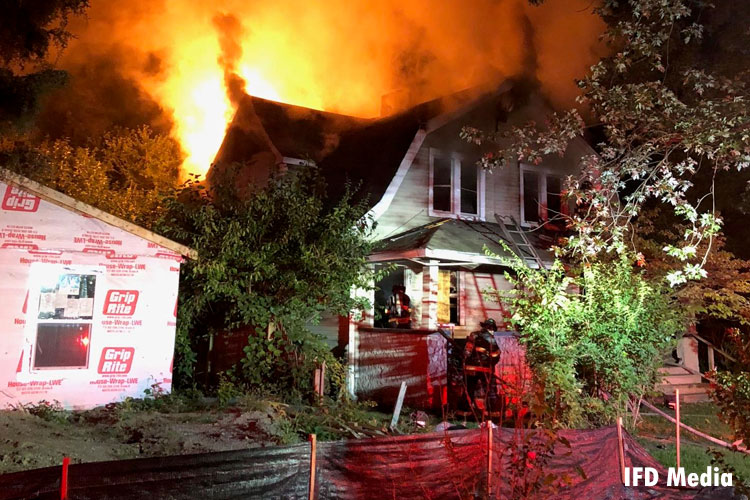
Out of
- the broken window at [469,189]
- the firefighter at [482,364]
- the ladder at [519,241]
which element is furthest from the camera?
the broken window at [469,189]

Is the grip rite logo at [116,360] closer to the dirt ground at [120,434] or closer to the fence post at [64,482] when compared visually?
the dirt ground at [120,434]

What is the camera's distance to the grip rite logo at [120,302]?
8.65 m

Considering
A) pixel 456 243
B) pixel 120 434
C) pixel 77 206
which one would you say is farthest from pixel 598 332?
pixel 77 206

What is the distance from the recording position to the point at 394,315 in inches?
520

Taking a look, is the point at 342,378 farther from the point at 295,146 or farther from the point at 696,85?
the point at 696,85

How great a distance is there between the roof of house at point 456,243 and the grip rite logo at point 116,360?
196 inches

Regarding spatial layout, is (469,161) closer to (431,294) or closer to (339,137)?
(339,137)

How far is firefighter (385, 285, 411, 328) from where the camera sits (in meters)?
12.9

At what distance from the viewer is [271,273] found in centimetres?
1005

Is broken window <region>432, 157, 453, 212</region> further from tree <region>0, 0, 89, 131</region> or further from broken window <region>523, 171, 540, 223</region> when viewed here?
tree <region>0, 0, 89, 131</region>

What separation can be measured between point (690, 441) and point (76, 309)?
9774 mm

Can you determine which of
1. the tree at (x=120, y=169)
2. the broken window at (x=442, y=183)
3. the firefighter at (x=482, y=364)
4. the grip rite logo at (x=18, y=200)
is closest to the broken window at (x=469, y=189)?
the broken window at (x=442, y=183)

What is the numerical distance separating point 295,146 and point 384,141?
7.31ft

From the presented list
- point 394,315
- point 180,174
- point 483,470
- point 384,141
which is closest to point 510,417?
point 394,315
